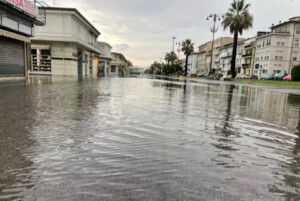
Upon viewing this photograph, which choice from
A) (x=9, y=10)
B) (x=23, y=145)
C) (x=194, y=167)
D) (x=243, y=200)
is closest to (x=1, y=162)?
(x=23, y=145)

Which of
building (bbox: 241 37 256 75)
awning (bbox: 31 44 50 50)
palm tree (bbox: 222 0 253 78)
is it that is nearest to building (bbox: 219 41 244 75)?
building (bbox: 241 37 256 75)

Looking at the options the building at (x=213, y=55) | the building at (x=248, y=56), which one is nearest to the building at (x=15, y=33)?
the building at (x=248, y=56)

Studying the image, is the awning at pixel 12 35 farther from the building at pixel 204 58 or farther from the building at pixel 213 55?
the building at pixel 204 58

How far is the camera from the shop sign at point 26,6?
2121 centimetres

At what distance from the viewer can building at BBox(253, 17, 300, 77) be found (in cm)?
8088

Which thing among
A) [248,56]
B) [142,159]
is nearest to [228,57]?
[248,56]

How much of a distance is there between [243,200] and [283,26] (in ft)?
301

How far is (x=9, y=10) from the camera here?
834 inches

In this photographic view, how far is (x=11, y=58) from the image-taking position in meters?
24.1

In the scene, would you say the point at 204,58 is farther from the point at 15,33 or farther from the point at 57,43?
the point at 15,33

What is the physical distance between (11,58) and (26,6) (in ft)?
14.8

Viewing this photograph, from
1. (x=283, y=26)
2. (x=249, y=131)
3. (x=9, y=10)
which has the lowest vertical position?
(x=249, y=131)

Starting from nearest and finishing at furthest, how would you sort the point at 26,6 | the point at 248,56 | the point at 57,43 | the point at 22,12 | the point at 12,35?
the point at 12,35
the point at 22,12
the point at 26,6
the point at 57,43
the point at 248,56

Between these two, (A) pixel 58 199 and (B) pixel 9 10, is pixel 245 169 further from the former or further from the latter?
(B) pixel 9 10
